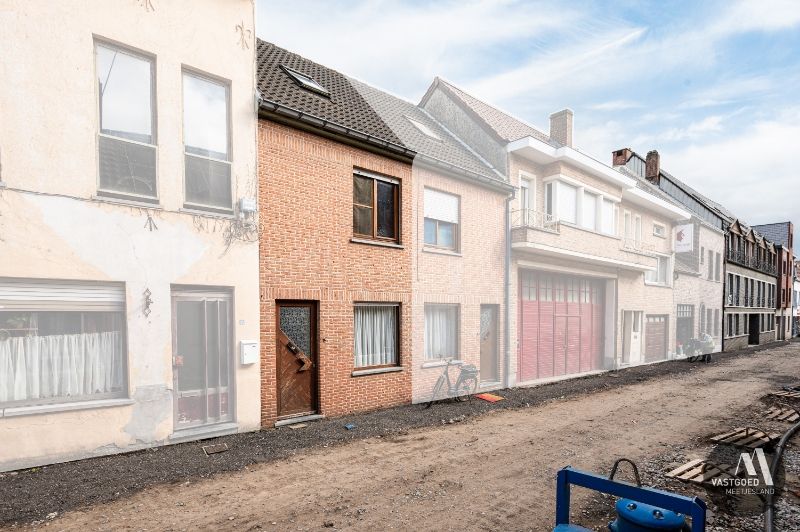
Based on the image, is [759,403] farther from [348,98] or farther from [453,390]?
[348,98]

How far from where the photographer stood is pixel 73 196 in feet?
22.2

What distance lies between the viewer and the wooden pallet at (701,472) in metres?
6.24

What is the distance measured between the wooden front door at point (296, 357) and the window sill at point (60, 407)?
2763mm

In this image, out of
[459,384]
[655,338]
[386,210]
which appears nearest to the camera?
[386,210]

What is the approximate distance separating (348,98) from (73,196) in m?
7.67

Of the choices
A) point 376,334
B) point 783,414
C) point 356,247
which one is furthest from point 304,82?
point 783,414

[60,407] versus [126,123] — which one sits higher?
[126,123]

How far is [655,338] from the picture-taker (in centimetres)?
2327

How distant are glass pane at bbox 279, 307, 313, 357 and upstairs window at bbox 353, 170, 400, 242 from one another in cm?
235

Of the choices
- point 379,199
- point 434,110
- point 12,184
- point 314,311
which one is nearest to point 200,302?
point 314,311

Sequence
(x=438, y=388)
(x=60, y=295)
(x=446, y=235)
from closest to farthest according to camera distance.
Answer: (x=60, y=295)
(x=438, y=388)
(x=446, y=235)

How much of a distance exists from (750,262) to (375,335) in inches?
1468

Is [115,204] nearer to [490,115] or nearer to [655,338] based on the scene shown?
[490,115]

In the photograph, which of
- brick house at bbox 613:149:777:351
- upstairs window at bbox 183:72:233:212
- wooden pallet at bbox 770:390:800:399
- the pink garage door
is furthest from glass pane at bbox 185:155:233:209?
brick house at bbox 613:149:777:351
